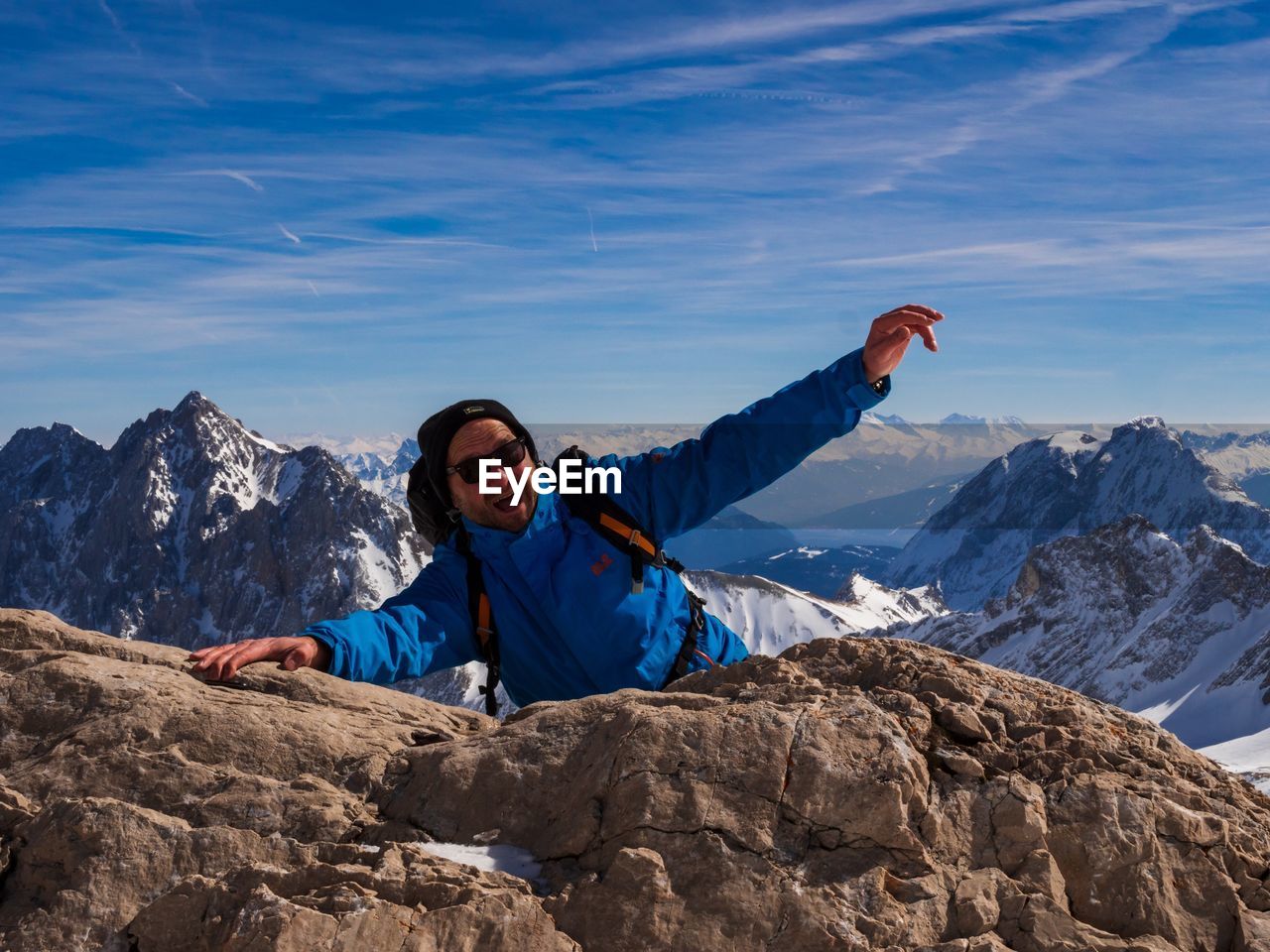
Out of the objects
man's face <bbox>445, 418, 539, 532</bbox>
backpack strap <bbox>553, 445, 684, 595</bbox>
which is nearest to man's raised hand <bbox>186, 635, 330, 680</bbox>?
man's face <bbox>445, 418, 539, 532</bbox>

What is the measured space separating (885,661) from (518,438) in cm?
310

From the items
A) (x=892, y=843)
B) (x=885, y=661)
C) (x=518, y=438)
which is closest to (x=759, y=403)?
(x=518, y=438)

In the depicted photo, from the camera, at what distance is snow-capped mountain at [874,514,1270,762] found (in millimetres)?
135125

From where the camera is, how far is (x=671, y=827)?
529 centimetres

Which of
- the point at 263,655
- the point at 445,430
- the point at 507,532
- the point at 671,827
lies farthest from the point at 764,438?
the point at 263,655

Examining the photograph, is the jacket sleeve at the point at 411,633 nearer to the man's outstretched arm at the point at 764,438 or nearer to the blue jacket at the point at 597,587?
the blue jacket at the point at 597,587

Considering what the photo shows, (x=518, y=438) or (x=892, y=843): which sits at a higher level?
(x=518, y=438)

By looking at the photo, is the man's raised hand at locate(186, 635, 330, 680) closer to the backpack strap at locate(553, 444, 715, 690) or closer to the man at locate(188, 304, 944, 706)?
the man at locate(188, 304, 944, 706)

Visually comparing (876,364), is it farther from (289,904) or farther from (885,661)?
(289,904)

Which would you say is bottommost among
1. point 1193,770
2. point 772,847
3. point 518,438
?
point 772,847

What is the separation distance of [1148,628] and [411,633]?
582ft

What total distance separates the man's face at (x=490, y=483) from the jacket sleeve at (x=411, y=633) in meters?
0.52

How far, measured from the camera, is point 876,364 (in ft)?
25.8

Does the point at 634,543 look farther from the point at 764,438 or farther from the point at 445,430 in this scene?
the point at 445,430
